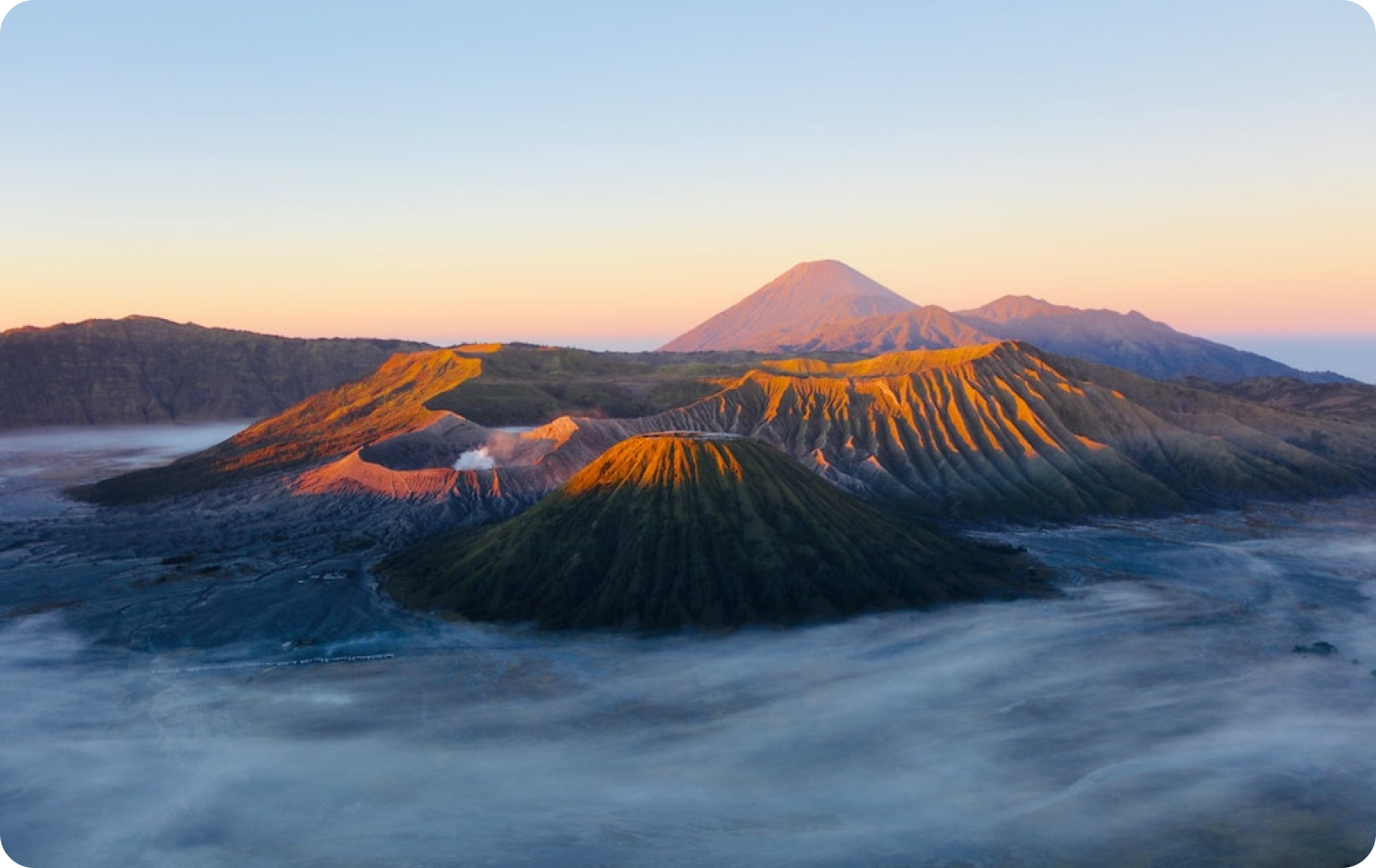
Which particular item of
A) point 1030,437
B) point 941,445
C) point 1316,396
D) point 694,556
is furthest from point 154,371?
point 1316,396

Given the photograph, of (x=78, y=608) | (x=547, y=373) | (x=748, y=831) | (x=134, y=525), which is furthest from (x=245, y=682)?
(x=547, y=373)

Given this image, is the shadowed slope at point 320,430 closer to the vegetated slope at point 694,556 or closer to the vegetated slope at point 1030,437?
the vegetated slope at point 1030,437

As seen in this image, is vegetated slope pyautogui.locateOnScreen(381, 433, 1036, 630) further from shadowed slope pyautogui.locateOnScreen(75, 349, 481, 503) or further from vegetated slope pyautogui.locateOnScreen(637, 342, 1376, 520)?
shadowed slope pyautogui.locateOnScreen(75, 349, 481, 503)

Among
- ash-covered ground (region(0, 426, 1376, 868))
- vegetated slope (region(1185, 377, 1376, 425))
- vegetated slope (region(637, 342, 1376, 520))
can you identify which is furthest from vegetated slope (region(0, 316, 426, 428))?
vegetated slope (region(1185, 377, 1376, 425))

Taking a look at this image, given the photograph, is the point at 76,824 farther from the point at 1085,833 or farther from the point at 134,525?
the point at 134,525

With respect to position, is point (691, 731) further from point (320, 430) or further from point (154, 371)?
point (154, 371)

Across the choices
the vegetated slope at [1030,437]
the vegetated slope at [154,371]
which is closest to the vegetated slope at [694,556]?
the vegetated slope at [1030,437]
